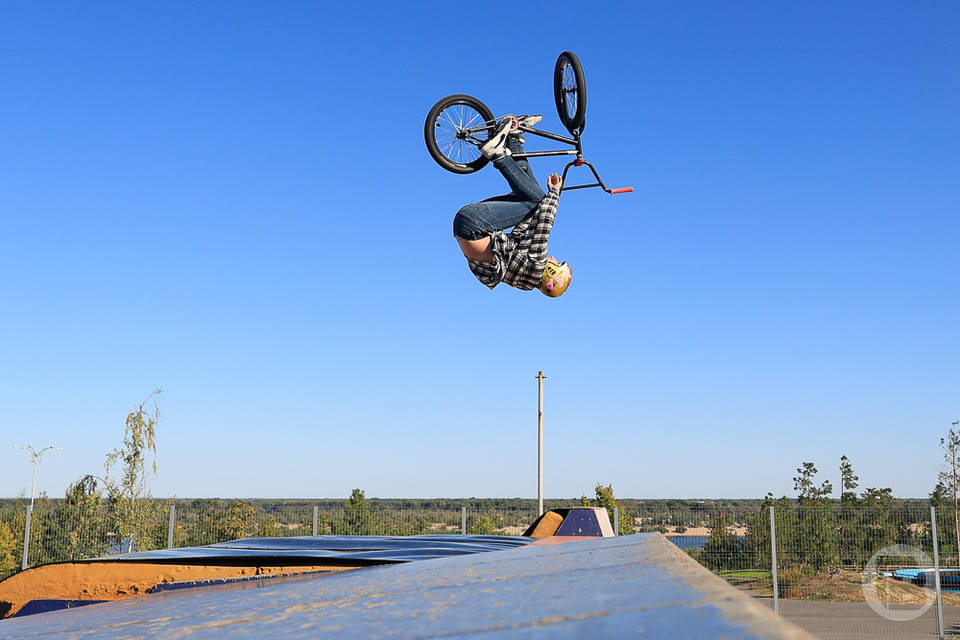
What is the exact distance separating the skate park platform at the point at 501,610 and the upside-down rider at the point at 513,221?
3625 millimetres

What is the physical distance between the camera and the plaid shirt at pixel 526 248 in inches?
216

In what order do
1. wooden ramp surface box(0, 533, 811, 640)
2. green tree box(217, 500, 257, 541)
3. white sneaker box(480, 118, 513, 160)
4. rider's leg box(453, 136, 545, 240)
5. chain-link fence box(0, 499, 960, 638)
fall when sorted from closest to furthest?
wooden ramp surface box(0, 533, 811, 640), rider's leg box(453, 136, 545, 240), white sneaker box(480, 118, 513, 160), chain-link fence box(0, 499, 960, 638), green tree box(217, 500, 257, 541)

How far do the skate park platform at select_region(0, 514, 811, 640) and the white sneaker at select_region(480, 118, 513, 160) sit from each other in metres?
3.99

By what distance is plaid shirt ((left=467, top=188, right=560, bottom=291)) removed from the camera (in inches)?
216

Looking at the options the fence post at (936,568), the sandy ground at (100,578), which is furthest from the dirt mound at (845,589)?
the sandy ground at (100,578)

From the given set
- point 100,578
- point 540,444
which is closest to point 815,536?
point 540,444

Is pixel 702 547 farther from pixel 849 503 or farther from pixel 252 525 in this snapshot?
pixel 252 525

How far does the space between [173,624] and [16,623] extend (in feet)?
3.22

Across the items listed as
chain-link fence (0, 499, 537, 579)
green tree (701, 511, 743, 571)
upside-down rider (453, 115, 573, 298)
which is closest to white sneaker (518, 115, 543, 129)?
upside-down rider (453, 115, 573, 298)

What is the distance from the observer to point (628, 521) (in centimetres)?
1797

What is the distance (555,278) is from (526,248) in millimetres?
395

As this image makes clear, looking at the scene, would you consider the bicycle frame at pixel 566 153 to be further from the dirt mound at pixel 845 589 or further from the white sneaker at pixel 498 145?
the dirt mound at pixel 845 589

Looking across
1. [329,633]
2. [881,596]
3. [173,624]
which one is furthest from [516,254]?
[881,596]

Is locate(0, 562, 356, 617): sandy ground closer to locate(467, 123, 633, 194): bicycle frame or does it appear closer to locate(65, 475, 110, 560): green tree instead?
locate(467, 123, 633, 194): bicycle frame
